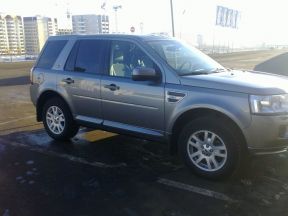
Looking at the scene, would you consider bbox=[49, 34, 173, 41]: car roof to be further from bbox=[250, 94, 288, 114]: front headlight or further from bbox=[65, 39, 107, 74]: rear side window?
bbox=[250, 94, 288, 114]: front headlight

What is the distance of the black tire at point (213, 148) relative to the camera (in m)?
4.83

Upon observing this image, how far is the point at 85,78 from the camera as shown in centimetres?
629

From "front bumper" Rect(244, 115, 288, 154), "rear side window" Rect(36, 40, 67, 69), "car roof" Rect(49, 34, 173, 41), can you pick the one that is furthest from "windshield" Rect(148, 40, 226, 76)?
"rear side window" Rect(36, 40, 67, 69)

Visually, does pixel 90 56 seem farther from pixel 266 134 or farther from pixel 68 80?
pixel 266 134

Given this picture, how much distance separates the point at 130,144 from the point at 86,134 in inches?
46.6

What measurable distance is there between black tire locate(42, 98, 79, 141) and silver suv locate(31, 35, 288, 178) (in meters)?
0.02

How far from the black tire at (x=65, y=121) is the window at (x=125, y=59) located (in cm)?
124

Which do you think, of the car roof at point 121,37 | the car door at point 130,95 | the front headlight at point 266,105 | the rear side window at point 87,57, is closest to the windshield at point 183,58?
the car roof at point 121,37

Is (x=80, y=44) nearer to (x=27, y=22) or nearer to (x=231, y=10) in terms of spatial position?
(x=231, y=10)

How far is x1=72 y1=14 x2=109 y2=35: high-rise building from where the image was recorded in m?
62.2

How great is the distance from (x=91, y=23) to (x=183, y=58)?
66396 millimetres

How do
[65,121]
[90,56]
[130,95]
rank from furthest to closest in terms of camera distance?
[65,121] → [90,56] → [130,95]

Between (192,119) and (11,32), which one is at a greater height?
(11,32)

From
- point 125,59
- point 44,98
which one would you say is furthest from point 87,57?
point 44,98
